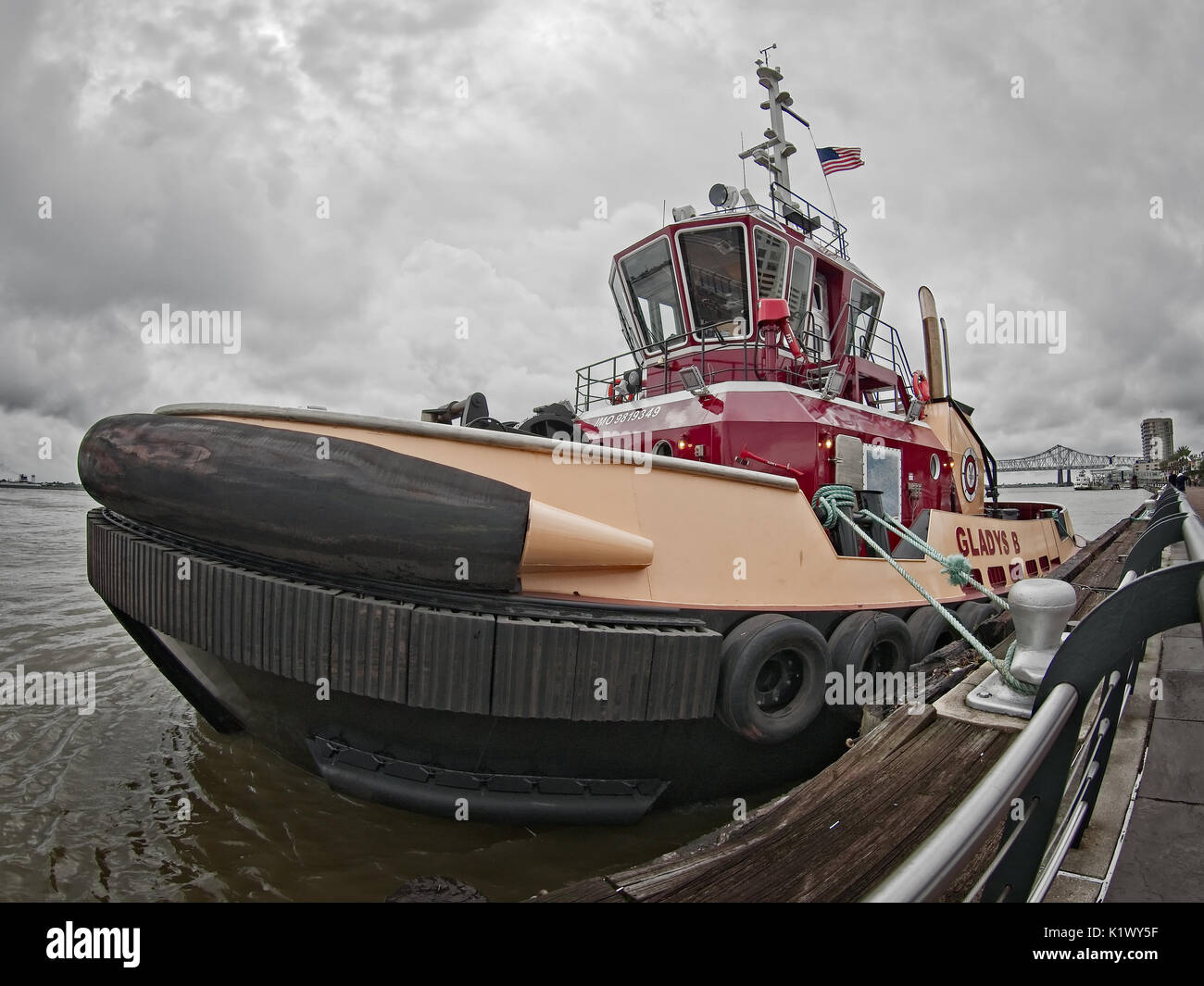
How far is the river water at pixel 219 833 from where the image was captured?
2.96 m

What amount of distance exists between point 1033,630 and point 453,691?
7.28 feet

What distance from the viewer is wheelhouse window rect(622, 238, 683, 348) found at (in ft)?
21.3

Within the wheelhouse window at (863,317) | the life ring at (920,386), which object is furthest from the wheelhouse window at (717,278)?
the life ring at (920,386)

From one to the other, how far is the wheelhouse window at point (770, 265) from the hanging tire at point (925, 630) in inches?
133

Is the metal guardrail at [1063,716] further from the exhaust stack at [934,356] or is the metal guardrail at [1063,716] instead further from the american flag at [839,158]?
the american flag at [839,158]

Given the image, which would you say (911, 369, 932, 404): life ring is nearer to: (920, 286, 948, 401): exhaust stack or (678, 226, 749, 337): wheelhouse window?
(920, 286, 948, 401): exhaust stack

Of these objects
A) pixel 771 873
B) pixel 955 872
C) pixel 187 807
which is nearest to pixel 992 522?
pixel 771 873

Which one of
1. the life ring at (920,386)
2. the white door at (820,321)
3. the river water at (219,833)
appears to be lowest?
the river water at (219,833)

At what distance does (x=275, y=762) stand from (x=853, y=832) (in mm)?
3595

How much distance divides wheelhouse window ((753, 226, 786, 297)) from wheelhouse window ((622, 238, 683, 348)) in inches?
32.3

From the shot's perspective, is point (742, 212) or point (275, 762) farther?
point (742, 212)

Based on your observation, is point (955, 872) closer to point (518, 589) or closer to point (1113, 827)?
point (1113, 827)

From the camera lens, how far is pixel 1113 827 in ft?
5.80
